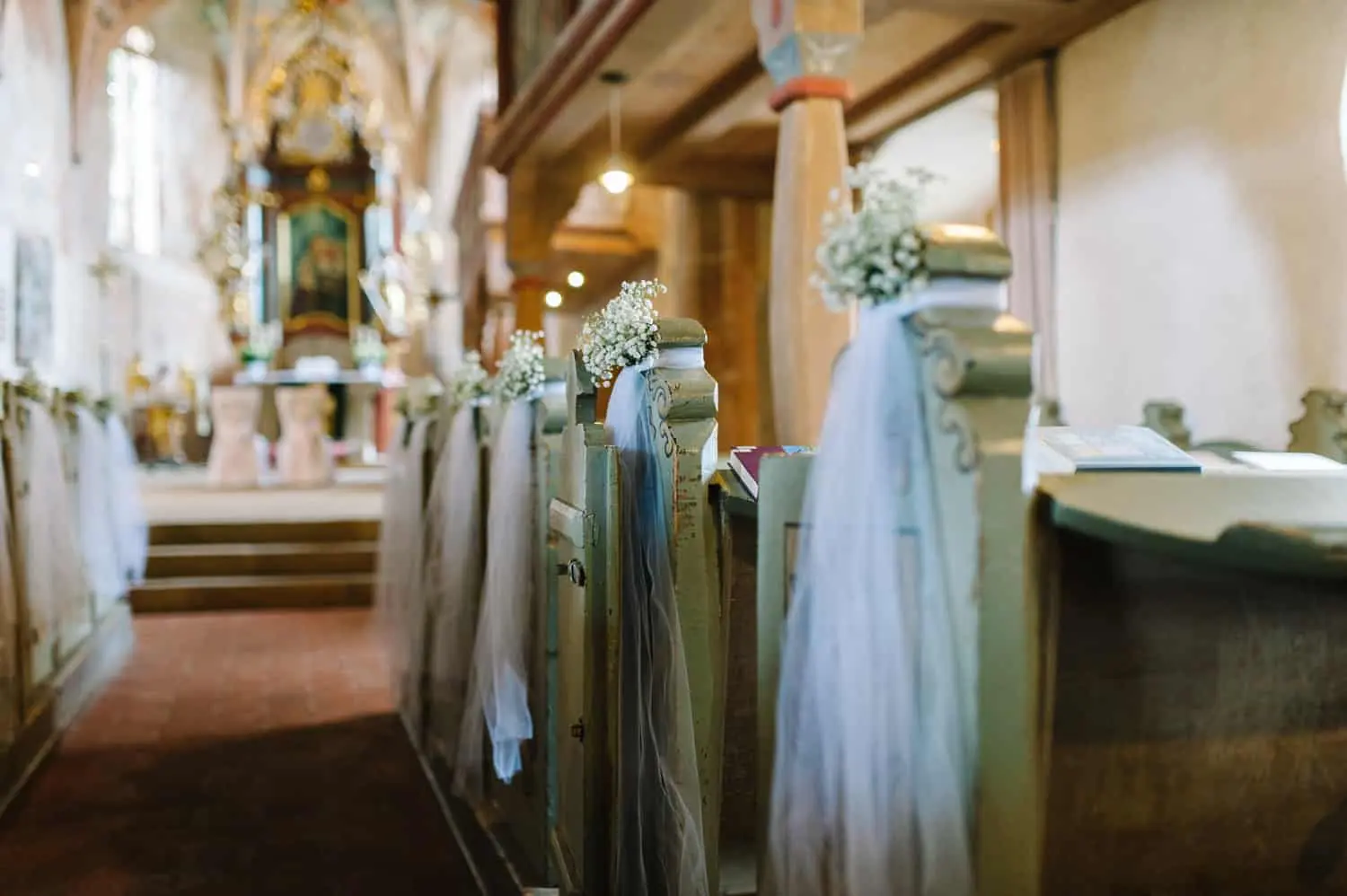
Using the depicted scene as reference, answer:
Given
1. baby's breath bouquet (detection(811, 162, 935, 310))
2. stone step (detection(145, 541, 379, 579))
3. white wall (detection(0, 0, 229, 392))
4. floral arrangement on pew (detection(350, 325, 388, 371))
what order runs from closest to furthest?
baby's breath bouquet (detection(811, 162, 935, 310)), stone step (detection(145, 541, 379, 579)), white wall (detection(0, 0, 229, 392)), floral arrangement on pew (detection(350, 325, 388, 371))

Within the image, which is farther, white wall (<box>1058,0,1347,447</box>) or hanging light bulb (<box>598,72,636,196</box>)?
hanging light bulb (<box>598,72,636,196</box>)

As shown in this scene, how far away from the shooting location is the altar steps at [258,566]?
22.2 feet

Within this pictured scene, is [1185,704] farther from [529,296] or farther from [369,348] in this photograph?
[369,348]

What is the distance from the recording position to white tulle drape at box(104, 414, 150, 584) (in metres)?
5.77

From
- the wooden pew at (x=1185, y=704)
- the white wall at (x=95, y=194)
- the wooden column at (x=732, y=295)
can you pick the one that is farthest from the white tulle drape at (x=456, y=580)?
the white wall at (x=95, y=194)

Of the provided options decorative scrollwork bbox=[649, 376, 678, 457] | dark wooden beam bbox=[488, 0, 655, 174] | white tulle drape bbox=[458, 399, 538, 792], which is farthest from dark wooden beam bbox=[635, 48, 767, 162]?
decorative scrollwork bbox=[649, 376, 678, 457]

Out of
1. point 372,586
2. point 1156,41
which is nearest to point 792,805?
point 1156,41

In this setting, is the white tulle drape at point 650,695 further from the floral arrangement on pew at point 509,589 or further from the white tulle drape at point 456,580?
the white tulle drape at point 456,580

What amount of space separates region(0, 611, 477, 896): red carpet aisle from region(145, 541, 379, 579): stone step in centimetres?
162

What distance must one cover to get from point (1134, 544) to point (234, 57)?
16.1 metres

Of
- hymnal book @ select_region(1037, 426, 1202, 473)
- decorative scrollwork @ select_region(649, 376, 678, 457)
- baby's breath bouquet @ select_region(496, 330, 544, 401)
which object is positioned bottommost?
hymnal book @ select_region(1037, 426, 1202, 473)

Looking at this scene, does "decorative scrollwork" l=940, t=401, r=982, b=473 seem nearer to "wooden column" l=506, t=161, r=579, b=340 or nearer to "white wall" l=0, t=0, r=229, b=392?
"wooden column" l=506, t=161, r=579, b=340

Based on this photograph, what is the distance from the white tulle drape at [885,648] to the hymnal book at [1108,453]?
1.26ft

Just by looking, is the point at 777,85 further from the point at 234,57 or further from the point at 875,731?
the point at 234,57
